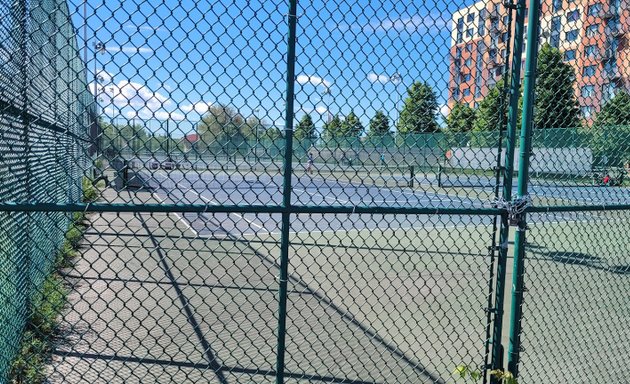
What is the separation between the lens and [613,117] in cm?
493

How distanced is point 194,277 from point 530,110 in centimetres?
526

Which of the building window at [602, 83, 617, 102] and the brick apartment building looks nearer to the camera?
the brick apartment building

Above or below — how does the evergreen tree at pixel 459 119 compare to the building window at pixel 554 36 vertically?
below

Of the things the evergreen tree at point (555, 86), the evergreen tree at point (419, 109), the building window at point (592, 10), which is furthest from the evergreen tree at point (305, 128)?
the building window at point (592, 10)

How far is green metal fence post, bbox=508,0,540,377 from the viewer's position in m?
2.90

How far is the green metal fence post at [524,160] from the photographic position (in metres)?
2.90

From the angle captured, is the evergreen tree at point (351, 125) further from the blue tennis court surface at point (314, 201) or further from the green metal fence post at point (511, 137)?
the green metal fence post at point (511, 137)

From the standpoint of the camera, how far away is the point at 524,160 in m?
2.97

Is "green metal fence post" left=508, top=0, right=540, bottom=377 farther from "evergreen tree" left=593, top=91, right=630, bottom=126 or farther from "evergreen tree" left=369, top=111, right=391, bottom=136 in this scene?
"evergreen tree" left=593, top=91, right=630, bottom=126

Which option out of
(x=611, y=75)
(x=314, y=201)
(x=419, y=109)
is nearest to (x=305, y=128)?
(x=419, y=109)

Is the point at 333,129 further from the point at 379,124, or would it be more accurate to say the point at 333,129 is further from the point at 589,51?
the point at 589,51

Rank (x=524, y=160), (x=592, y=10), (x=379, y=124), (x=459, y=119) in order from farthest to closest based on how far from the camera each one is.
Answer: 1. (x=592, y=10)
2. (x=459, y=119)
3. (x=379, y=124)
4. (x=524, y=160)

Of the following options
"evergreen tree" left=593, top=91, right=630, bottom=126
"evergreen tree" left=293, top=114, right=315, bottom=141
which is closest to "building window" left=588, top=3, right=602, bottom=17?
"evergreen tree" left=593, top=91, right=630, bottom=126

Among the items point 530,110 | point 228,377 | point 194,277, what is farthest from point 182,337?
point 530,110
